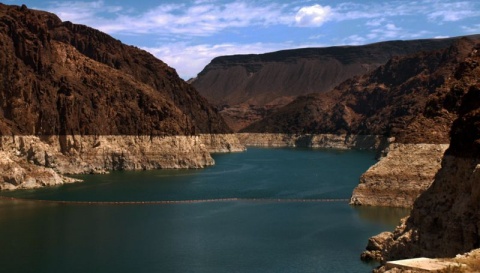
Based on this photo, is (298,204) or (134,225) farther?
(298,204)

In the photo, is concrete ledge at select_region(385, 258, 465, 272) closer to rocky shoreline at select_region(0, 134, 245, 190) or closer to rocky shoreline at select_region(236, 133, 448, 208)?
rocky shoreline at select_region(236, 133, 448, 208)

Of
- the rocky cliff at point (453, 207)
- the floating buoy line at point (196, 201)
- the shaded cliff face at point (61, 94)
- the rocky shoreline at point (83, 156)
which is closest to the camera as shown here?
the rocky cliff at point (453, 207)

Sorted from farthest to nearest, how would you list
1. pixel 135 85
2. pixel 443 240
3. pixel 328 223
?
pixel 135 85 → pixel 328 223 → pixel 443 240

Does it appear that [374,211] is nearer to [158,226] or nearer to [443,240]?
[158,226]

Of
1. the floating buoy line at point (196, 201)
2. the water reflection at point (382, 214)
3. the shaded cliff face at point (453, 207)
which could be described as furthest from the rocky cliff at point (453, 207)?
the floating buoy line at point (196, 201)

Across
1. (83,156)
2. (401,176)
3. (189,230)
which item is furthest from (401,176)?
(83,156)

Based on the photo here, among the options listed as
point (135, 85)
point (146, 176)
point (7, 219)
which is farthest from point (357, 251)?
point (135, 85)

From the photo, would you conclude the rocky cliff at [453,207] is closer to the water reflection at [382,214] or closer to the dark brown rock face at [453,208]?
the dark brown rock face at [453,208]
